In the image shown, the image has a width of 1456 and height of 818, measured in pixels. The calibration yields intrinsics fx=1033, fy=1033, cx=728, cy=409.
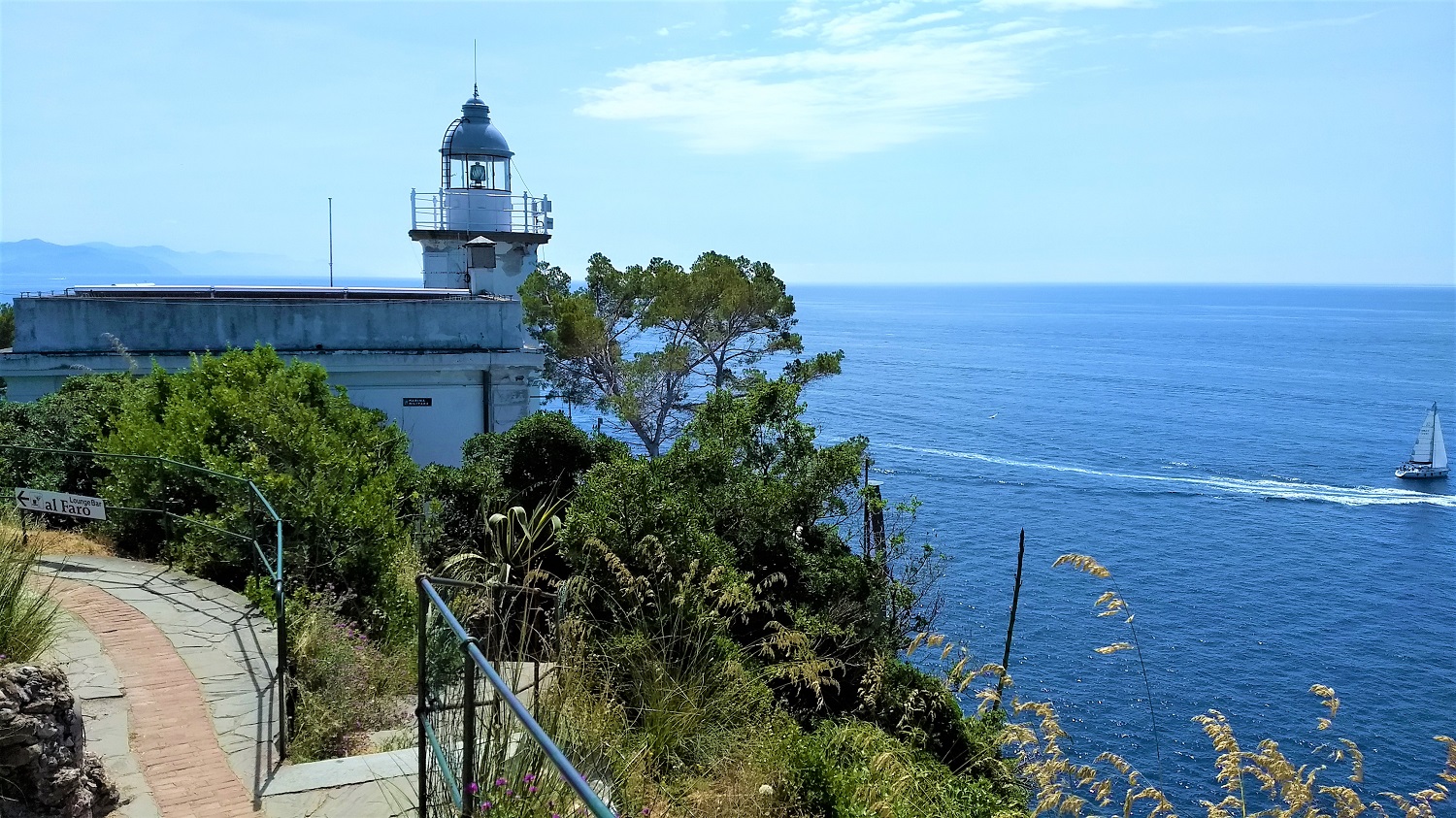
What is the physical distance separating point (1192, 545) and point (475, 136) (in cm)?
2814

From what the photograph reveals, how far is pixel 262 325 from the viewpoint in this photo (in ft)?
52.9

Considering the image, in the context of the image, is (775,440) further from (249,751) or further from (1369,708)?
(1369,708)

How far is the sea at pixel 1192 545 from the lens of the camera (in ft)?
77.1

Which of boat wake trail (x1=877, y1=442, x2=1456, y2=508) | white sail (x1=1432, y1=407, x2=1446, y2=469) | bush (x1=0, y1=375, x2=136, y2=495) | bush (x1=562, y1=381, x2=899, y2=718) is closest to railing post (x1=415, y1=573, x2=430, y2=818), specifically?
bush (x1=562, y1=381, x2=899, y2=718)

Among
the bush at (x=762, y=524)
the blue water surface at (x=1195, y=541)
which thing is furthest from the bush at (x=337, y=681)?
the blue water surface at (x=1195, y=541)

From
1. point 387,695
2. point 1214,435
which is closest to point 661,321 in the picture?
point 387,695

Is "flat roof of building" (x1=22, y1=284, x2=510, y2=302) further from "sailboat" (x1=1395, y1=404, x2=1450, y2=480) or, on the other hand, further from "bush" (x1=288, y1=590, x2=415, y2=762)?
"sailboat" (x1=1395, y1=404, x2=1450, y2=480)

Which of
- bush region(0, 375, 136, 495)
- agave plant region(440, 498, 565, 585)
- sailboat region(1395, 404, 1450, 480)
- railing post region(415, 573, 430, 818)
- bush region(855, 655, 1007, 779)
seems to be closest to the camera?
railing post region(415, 573, 430, 818)

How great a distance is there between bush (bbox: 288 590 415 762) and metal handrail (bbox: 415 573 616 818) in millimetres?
2113

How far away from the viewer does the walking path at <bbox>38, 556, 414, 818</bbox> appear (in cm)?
526

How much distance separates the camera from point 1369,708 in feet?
79.0

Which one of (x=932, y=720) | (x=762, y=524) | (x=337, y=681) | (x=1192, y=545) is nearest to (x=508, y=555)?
Answer: (x=337, y=681)

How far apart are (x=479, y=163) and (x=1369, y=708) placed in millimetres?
25792

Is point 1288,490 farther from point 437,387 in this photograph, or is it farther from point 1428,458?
point 437,387
